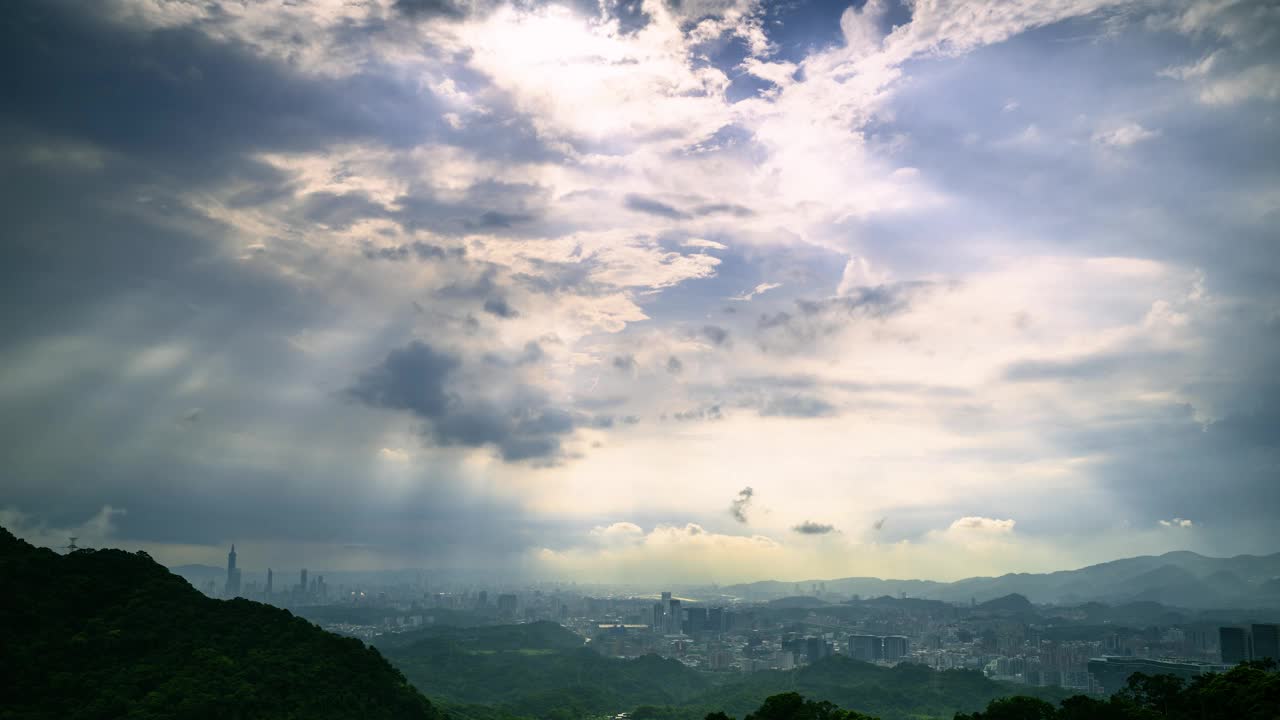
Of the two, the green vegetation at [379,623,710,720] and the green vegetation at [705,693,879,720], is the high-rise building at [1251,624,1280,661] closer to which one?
the green vegetation at [379,623,710,720]

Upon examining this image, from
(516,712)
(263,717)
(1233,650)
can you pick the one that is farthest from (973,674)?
(263,717)

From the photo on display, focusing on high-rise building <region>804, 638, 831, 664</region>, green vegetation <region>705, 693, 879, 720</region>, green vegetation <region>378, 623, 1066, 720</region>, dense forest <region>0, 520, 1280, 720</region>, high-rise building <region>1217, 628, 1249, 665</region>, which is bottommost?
high-rise building <region>804, 638, 831, 664</region>

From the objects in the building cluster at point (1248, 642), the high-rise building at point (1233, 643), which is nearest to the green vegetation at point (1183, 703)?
the building cluster at point (1248, 642)

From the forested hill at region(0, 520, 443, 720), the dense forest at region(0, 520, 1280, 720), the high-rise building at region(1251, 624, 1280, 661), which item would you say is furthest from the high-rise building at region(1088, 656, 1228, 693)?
the forested hill at region(0, 520, 443, 720)

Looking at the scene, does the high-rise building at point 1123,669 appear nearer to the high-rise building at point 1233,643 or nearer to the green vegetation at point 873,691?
the high-rise building at point 1233,643

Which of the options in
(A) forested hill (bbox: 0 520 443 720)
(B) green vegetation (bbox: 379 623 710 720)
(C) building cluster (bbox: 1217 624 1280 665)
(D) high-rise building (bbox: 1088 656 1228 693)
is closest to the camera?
(A) forested hill (bbox: 0 520 443 720)

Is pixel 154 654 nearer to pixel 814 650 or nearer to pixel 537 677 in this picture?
pixel 537 677

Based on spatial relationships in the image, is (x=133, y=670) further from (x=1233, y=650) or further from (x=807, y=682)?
(x=1233, y=650)
